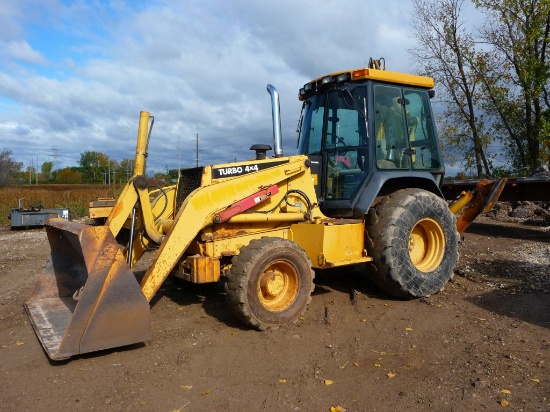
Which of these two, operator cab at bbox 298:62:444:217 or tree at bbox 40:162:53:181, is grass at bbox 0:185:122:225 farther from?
tree at bbox 40:162:53:181

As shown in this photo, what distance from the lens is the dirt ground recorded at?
144 inches

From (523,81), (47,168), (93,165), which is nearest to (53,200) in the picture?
(523,81)

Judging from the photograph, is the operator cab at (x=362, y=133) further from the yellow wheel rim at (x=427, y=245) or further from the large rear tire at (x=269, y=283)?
the large rear tire at (x=269, y=283)

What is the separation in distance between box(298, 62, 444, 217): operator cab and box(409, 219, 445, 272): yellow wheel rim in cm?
65

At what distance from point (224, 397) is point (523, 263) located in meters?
6.47

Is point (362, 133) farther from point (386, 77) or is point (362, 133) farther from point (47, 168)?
point (47, 168)

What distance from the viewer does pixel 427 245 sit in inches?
270

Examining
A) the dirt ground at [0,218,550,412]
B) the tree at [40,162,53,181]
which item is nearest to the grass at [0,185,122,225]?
the dirt ground at [0,218,550,412]

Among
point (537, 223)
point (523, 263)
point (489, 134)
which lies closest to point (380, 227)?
point (523, 263)

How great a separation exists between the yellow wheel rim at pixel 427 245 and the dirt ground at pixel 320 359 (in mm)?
479

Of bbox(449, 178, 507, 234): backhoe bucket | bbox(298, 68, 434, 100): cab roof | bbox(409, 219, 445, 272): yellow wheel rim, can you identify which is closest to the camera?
bbox(298, 68, 434, 100): cab roof

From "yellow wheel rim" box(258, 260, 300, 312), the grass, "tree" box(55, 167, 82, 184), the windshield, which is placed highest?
"tree" box(55, 167, 82, 184)

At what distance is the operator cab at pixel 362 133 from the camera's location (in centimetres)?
627

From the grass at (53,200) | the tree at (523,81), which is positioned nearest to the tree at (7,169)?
the grass at (53,200)
